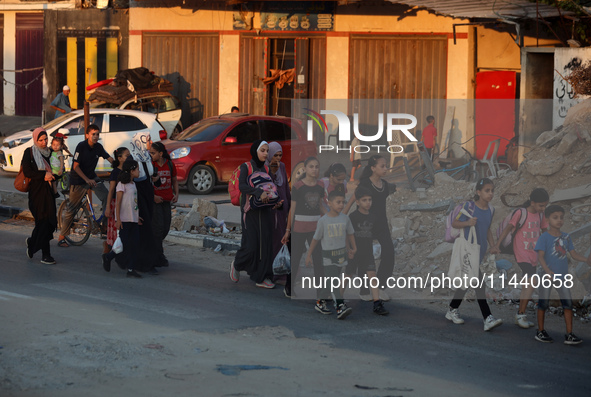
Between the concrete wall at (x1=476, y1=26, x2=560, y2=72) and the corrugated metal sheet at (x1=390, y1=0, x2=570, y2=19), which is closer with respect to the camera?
the corrugated metal sheet at (x1=390, y1=0, x2=570, y2=19)

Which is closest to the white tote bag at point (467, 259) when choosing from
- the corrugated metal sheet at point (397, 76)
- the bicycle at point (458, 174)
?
the bicycle at point (458, 174)

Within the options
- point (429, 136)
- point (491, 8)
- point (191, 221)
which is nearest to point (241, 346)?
point (191, 221)

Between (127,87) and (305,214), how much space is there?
47.8 feet

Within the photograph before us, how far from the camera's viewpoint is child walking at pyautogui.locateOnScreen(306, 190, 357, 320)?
27.6 ft

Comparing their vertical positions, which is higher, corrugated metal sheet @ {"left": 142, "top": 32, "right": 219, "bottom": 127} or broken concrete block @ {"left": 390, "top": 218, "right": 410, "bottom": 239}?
corrugated metal sheet @ {"left": 142, "top": 32, "right": 219, "bottom": 127}

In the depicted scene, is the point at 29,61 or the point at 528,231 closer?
the point at 528,231

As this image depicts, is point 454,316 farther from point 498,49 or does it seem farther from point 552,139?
point 498,49

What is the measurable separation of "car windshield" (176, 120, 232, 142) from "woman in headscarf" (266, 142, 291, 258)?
9.10m

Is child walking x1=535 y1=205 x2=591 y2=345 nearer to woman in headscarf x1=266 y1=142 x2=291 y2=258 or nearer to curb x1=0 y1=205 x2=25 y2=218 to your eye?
woman in headscarf x1=266 y1=142 x2=291 y2=258

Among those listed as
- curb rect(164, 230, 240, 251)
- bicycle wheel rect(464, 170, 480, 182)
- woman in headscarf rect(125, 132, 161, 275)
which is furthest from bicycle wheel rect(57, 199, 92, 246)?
bicycle wheel rect(464, 170, 480, 182)

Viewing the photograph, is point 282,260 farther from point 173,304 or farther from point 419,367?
point 419,367

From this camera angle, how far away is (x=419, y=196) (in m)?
13.2

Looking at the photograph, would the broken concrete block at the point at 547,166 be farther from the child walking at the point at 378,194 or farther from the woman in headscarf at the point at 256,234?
the woman in headscarf at the point at 256,234

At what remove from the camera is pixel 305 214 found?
9117mm
